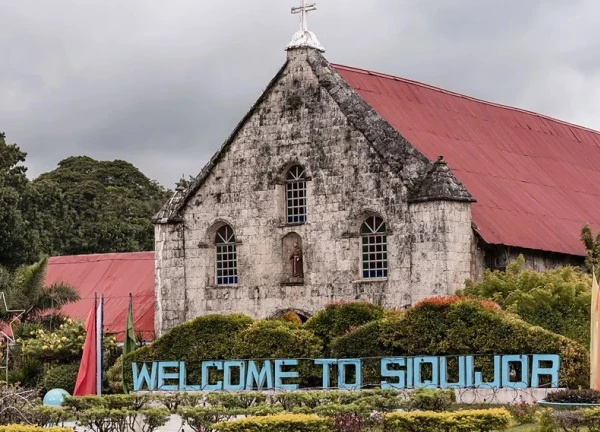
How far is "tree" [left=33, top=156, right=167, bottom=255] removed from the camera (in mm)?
73125

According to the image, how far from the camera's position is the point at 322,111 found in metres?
44.1

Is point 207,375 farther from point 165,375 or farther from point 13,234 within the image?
point 13,234

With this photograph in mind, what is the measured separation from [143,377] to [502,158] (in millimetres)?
15459

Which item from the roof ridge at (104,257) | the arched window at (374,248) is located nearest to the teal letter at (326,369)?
the arched window at (374,248)

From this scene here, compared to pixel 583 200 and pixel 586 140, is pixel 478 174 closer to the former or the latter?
pixel 583 200

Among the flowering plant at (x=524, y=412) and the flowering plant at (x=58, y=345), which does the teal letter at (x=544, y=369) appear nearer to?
the flowering plant at (x=524, y=412)

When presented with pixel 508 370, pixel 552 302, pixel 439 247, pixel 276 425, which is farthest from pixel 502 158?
Answer: pixel 276 425

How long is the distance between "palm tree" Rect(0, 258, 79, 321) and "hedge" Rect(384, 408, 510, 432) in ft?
76.3

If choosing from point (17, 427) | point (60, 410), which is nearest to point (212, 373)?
point (60, 410)

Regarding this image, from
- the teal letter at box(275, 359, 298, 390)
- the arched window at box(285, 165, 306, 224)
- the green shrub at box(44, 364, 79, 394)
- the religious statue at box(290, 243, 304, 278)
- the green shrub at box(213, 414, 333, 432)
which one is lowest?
the green shrub at box(44, 364, 79, 394)

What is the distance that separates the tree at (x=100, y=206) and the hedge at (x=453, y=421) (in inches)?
1592

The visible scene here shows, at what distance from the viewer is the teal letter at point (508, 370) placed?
114 ft

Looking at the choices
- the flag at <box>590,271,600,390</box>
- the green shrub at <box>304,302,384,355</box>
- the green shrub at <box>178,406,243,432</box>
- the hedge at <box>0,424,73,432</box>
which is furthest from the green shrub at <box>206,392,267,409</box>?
the flag at <box>590,271,600,390</box>

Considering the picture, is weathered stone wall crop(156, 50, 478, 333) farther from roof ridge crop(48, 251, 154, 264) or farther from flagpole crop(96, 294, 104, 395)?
roof ridge crop(48, 251, 154, 264)
